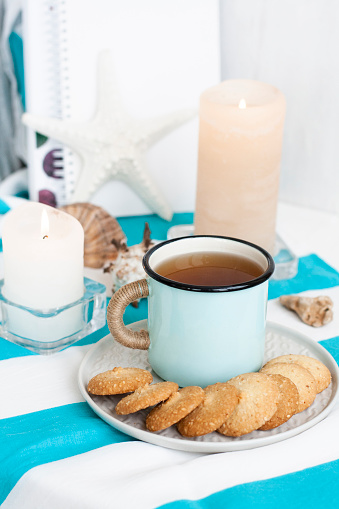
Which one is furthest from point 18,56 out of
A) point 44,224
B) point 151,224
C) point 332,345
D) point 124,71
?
point 332,345

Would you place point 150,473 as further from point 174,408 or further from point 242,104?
point 242,104

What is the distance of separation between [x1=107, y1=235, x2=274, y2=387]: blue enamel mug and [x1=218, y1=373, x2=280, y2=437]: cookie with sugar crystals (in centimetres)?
3

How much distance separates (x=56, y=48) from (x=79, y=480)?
0.49 metres

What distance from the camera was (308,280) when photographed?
63 centimetres

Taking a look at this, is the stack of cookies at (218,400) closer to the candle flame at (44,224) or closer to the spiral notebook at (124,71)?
the candle flame at (44,224)

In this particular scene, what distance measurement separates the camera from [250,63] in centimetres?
83

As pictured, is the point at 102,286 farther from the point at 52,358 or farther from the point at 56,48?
the point at 56,48

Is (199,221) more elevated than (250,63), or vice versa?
(250,63)

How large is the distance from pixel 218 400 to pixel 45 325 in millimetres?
171

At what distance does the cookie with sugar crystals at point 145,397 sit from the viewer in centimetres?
37

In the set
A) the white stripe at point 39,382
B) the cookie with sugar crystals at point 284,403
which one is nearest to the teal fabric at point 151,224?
the white stripe at point 39,382

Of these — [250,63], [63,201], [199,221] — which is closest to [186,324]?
[199,221]

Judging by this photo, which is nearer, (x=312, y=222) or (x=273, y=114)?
(x=273, y=114)

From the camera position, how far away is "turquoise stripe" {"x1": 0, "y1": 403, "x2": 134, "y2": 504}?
1.24 feet
